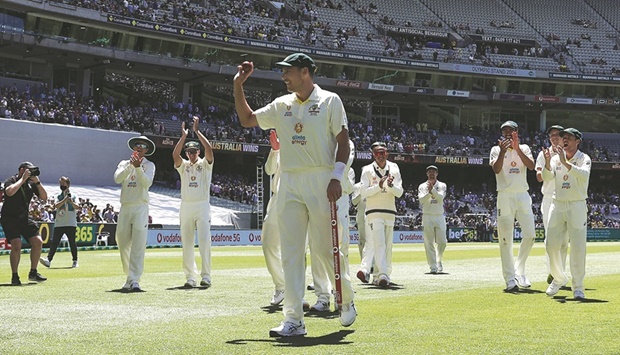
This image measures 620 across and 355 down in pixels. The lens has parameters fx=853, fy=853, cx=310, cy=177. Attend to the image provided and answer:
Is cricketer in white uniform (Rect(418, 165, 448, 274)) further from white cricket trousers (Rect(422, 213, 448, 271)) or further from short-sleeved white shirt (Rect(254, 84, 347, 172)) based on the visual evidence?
short-sleeved white shirt (Rect(254, 84, 347, 172))

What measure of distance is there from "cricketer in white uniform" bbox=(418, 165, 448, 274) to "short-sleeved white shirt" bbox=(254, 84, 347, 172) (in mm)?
11642

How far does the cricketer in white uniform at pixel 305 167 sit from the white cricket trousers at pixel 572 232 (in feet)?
16.3

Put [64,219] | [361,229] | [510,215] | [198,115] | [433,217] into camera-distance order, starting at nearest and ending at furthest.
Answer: [510,215] → [361,229] → [433,217] → [64,219] → [198,115]

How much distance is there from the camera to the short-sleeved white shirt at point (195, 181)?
49.9 feet

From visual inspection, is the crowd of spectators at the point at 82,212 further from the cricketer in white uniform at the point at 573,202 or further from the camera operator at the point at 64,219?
the cricketer in white uniform at the point at 573,202

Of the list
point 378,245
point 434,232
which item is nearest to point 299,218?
point 378,245

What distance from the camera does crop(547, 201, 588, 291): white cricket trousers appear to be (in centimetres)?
1217

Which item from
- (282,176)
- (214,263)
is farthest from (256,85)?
(282,176)

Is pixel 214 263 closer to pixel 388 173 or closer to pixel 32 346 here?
pixel 388 173

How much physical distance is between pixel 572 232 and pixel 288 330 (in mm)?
5831

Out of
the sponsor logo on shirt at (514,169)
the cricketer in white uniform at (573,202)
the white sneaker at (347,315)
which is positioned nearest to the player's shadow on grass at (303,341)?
the white sneaker at (347,315)

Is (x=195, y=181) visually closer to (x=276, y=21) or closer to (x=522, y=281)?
(x=522, y=281)

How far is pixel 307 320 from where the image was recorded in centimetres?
977

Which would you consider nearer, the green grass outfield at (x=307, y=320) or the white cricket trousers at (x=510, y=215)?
the green grass outfield at (x=307, y=320)
